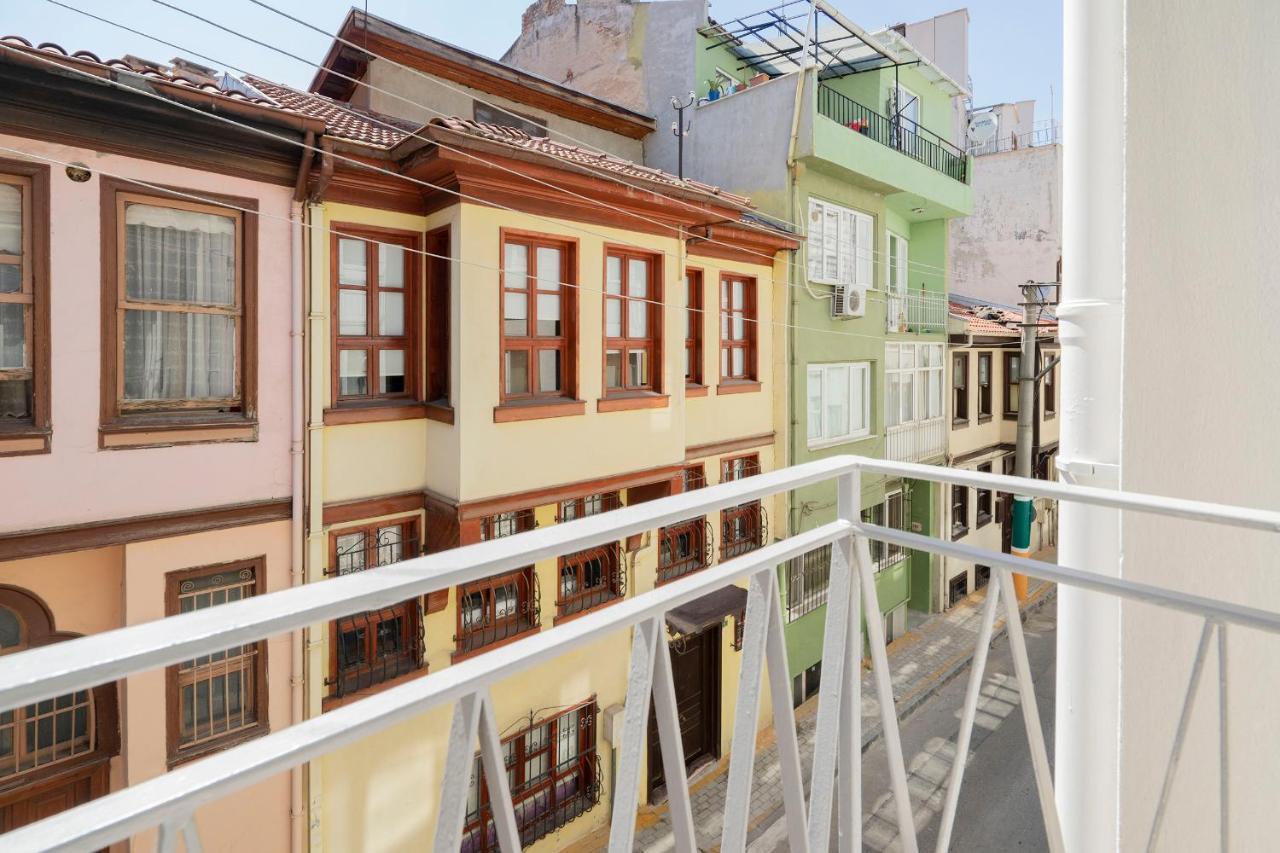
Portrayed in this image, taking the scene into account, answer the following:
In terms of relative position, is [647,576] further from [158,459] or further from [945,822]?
[945,822]

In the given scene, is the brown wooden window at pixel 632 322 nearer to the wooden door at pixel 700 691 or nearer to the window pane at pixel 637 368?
the window pane at pixel 637 368

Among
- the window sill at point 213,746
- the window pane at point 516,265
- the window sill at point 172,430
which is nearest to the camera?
the window sill at point 172,430

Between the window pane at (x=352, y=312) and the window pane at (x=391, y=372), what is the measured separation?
28 centimetres

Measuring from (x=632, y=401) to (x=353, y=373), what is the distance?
266 cm

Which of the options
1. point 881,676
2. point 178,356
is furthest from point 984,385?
point 881,676

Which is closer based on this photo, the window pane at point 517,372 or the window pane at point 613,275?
the window pane at point 517,372

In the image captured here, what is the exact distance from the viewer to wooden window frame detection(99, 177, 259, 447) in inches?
181

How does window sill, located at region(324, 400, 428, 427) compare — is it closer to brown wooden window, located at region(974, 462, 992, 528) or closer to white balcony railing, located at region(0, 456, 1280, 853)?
white balcony railing, located at region(0, 456, 1280, 853)

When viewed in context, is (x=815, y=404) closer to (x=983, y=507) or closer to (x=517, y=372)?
(x=517, y=372)

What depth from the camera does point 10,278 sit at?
170 inches

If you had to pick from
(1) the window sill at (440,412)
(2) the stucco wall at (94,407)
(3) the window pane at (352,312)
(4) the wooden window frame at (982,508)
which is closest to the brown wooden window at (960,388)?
(4) the wooden window frame at (982,508)

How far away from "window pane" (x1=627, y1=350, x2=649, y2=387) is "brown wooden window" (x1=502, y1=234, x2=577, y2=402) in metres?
0.93

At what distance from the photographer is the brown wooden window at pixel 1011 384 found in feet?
A: 50.4

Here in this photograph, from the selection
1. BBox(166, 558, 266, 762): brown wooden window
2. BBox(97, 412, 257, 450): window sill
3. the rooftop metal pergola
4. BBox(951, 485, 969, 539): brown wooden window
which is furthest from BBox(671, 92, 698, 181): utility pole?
BBox(951, 485, 969, 539): brown wooden window
